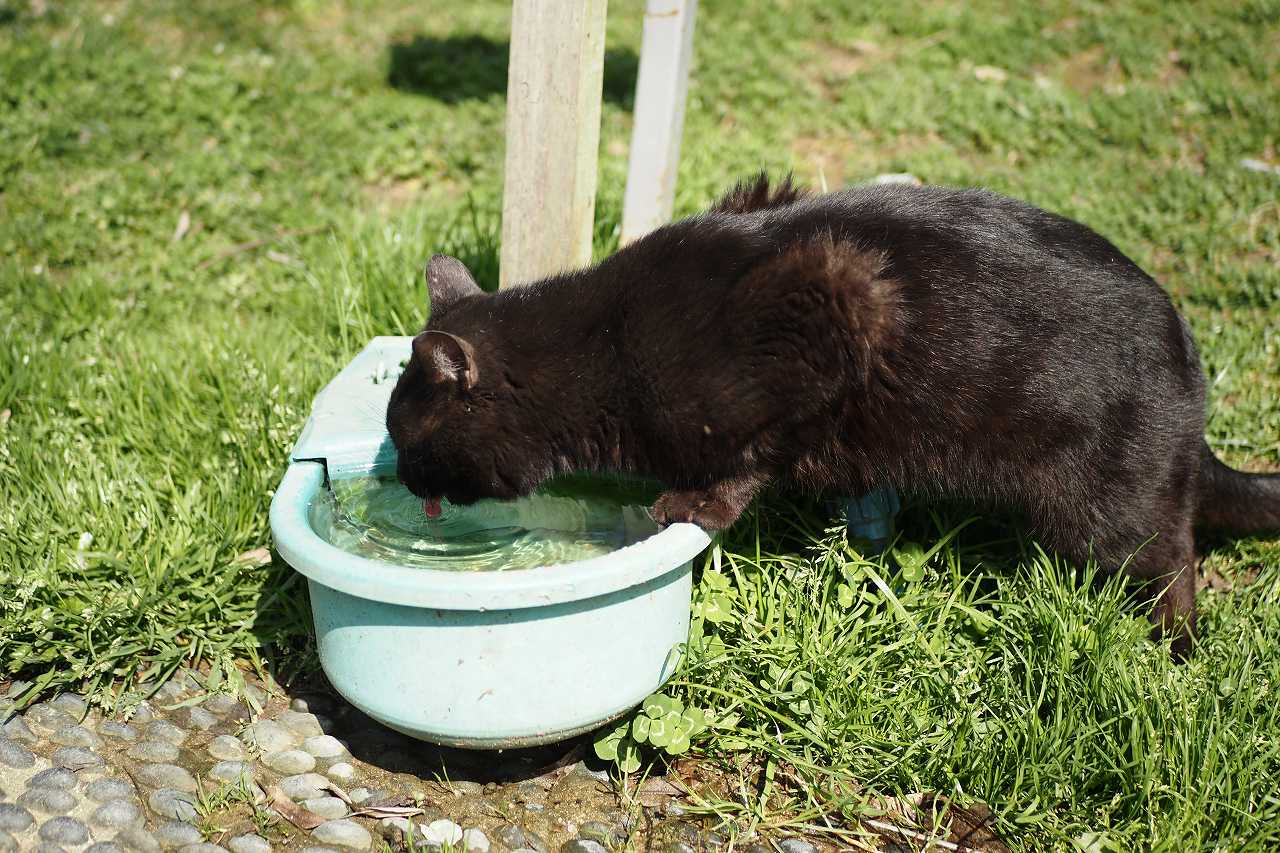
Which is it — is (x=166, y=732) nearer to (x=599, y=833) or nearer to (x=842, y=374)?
(x=599, y=833)

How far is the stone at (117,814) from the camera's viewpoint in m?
2.61

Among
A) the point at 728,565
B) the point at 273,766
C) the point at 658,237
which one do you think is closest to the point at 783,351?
the point at 658,237

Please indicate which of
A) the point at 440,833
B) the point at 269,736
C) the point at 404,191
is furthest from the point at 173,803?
the point at 404,191

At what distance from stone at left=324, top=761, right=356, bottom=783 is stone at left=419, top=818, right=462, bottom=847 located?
28cm

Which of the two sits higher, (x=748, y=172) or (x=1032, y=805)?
(x=748, y=172)

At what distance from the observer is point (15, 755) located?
9.09 feet

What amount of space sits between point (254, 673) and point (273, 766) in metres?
0.41

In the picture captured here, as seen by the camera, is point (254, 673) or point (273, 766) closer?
point (273, 766)

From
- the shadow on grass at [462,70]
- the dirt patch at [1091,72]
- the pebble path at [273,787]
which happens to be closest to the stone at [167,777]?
the pebble path at [273,787]

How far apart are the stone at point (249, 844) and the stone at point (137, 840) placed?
0.53 feet

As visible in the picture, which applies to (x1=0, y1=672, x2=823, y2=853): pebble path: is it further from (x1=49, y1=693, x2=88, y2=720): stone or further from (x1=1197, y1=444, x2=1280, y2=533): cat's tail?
(x1=1197, y1=444, x2=1280, y2=533): cat's tail

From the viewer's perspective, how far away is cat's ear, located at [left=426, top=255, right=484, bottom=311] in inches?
127

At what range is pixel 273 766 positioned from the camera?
2898mm

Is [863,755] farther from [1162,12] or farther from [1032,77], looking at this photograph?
[1162,12]
